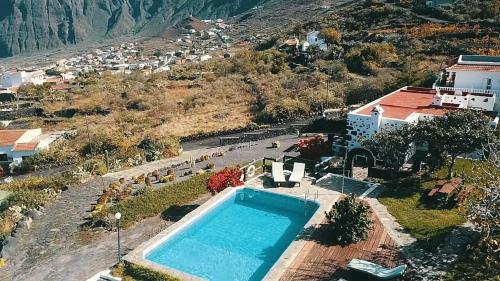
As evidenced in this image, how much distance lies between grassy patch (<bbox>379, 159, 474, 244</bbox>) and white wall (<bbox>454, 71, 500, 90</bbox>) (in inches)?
343

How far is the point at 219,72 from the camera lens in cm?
6462

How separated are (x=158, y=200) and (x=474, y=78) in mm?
20715

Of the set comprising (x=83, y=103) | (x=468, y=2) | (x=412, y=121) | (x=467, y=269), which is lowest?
(x=83, y=103)

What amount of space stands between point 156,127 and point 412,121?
87.6 feet

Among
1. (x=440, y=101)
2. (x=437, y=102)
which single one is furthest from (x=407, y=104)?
(x=440, y=101)

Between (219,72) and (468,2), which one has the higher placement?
(468,2)

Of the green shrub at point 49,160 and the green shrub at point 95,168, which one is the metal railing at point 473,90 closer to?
the green shrub at point 95,168

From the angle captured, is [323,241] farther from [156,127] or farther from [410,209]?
[156,127]

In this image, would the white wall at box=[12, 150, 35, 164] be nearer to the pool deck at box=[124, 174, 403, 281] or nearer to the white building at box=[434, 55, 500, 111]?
the pool deck at box=[124, 174, 403, 281]

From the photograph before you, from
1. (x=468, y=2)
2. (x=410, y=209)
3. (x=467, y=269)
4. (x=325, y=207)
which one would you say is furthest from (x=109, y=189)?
(x=468, y=2)

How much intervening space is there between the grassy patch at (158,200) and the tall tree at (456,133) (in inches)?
411

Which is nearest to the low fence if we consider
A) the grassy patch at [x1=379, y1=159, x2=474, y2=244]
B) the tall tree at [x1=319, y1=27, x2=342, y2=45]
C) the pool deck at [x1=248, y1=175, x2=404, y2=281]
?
the grassy patch at [x1=379, y1=159, x2=474, y2=244]

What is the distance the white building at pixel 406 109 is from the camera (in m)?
22.5

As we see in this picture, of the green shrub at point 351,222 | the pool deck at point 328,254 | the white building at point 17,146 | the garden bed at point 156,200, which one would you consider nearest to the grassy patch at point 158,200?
the garden bed at point 156,200
